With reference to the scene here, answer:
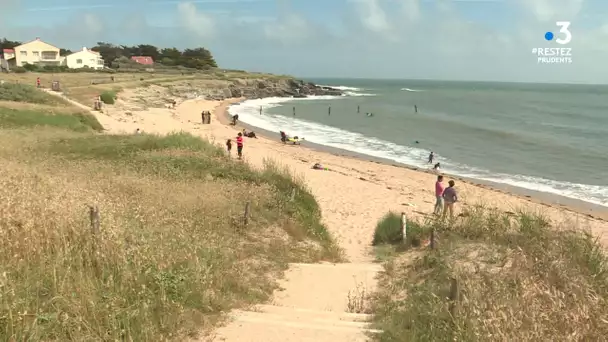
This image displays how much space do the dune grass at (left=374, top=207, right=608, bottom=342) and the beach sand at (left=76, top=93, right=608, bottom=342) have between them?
74 cm

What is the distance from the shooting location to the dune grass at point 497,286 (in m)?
4.09

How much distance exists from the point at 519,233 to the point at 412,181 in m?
15.9

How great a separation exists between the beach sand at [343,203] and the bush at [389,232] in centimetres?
42

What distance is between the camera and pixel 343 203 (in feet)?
61.1

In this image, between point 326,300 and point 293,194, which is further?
point 293,194

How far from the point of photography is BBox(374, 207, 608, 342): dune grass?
13.4 ft

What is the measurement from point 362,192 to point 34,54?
9285cm

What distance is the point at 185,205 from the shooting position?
9883 mm

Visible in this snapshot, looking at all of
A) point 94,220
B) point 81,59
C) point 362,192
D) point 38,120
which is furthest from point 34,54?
point 94,220

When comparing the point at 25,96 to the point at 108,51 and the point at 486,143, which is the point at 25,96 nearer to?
the point at 486,143

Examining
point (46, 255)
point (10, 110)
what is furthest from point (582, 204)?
point (10, 110)

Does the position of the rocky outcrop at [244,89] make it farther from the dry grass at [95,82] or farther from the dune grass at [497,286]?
the dune grass at [497,286]

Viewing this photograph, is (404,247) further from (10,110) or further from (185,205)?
(10,110)

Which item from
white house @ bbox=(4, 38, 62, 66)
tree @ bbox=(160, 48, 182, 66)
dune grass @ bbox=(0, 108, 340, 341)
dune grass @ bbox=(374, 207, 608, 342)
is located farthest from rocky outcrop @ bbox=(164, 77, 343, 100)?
dune grass @ bbox=(374, 207, 608, 342)
